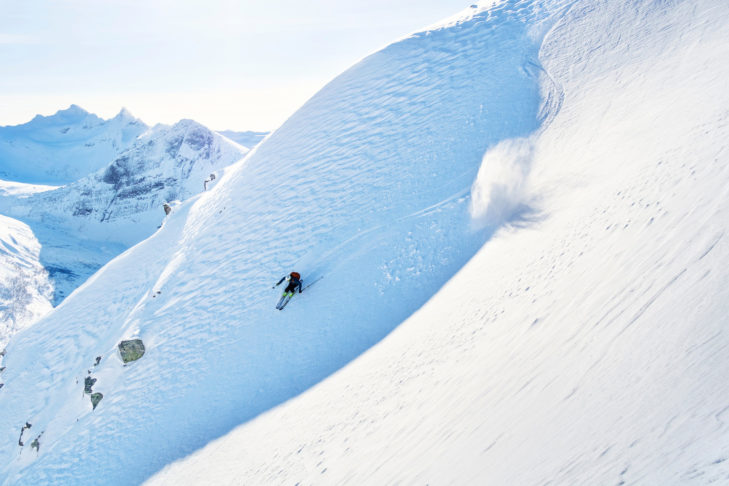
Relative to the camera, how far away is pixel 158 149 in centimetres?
13462

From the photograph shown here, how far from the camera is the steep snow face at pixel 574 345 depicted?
4.53 metres

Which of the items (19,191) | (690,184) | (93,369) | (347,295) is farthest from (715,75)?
(19,191)

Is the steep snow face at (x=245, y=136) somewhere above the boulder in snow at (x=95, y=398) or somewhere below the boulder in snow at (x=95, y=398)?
above

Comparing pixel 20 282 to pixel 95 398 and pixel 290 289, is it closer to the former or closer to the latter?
pixel 95 398

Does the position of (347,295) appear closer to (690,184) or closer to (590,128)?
(690,184)

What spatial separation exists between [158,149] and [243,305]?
143917 millimetres

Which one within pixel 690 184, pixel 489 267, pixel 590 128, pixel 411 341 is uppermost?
pixel 590 128

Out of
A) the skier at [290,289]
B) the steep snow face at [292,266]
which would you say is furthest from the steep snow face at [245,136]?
the skier at [290,289]

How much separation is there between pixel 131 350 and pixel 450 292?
14.7 meters

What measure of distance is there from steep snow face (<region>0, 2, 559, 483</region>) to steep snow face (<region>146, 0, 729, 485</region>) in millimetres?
1501

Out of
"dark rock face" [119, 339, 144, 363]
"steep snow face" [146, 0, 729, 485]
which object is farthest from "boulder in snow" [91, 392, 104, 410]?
"steep snow face" [146, 0, 729, 485]

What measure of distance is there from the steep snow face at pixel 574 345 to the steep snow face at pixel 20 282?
224 feet

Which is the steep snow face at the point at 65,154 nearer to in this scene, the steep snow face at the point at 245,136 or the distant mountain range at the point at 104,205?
the distant mountain range at the point at 104,205

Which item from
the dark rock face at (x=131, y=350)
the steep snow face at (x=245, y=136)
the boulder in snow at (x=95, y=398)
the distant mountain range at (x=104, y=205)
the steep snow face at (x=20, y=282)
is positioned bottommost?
the boulder in snow at (x=95, y=398)
